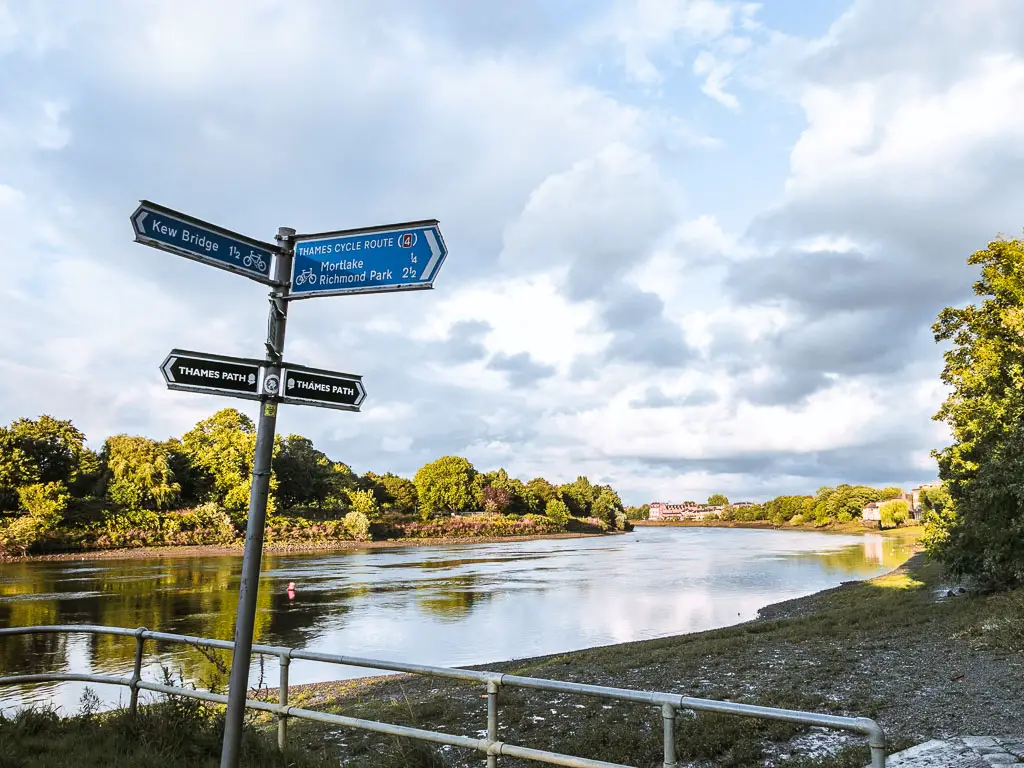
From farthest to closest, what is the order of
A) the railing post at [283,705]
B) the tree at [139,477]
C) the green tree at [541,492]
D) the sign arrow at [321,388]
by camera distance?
the green tree at [541,492] → the tree at [139,477] → the railing post at [283,705] → the sign arrow at [321,388]

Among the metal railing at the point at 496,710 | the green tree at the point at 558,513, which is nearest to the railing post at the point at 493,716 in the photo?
the metal railing at the point at 496,710

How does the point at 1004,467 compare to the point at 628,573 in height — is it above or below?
above

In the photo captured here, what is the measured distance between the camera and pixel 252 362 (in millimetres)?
4098

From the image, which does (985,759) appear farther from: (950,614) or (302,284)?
(950,614)

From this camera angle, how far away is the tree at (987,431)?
18766 mm

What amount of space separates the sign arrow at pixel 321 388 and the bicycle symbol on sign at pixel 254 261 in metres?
0.67

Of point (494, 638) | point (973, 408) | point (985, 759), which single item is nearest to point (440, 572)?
point (494, 638)

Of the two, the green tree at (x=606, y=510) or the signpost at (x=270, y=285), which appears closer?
the signpost at (x=270, y=285)

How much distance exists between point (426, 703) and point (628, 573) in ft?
143

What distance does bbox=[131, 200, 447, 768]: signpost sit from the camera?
153 inches

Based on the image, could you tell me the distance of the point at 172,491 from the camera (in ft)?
248

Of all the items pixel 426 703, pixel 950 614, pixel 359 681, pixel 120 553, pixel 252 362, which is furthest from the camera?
pixel 120 553

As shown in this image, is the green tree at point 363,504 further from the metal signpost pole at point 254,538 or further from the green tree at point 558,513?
the metal signpost pole at point 254,538

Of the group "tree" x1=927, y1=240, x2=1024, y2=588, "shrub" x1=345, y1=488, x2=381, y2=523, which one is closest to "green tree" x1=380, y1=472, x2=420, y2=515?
"shrub" x1=345, y1=488, x2=381, y2=523
